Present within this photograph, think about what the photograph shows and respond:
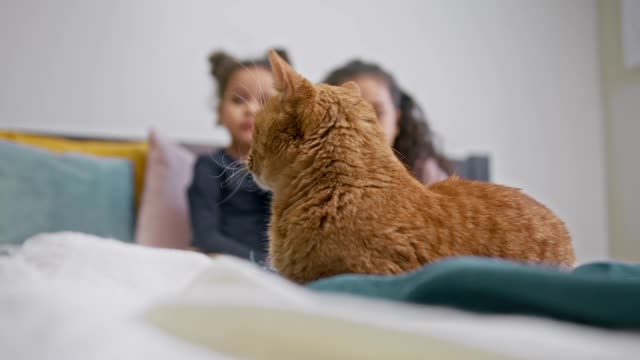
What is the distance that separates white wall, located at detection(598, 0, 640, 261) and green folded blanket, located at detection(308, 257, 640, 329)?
3.09m

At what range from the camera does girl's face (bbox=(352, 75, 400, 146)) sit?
1.89 metres

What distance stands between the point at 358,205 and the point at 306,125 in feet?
0.50

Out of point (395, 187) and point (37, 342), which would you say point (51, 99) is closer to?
point (395, 187)

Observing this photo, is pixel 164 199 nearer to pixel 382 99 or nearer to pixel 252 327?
pixel 382 99

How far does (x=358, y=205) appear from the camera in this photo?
68 centimetres

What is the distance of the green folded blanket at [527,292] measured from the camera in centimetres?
36

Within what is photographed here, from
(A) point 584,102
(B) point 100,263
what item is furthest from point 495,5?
(B) point 100,263

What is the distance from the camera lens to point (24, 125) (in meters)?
2.20

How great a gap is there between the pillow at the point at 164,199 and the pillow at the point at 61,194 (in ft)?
0.25

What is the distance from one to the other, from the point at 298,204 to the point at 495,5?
286cm

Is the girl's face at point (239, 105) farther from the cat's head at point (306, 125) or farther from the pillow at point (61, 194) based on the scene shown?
the cat's head at point (306, 125)

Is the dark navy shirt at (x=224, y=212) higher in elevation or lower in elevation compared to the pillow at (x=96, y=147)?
lower

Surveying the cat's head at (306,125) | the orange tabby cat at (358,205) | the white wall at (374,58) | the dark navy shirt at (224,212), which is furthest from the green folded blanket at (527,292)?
the white wall at (374,58)

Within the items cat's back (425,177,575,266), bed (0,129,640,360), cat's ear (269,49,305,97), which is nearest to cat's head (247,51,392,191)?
cat's ear (269,49,305,97)
